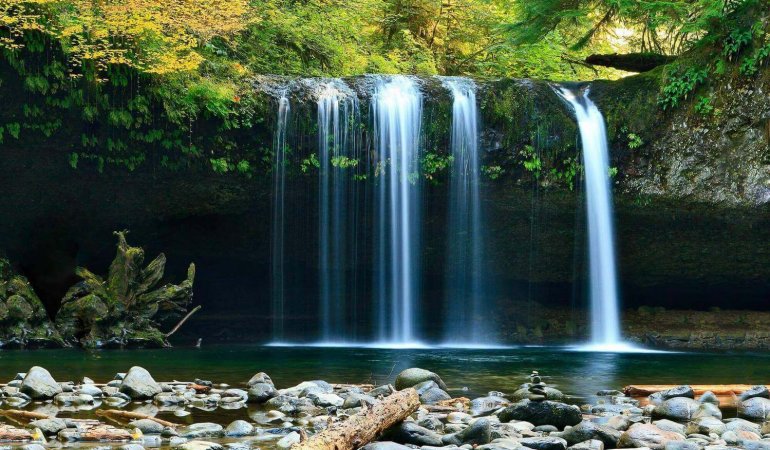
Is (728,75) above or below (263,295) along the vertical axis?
above

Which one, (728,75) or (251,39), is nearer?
(728,75)

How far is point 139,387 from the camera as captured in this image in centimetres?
787

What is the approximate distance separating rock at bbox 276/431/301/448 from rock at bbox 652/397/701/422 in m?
3.01

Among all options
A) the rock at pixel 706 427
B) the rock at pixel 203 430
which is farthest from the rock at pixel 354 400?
the rock at pixel 706 427

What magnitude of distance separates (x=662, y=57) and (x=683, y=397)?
38.9 feet

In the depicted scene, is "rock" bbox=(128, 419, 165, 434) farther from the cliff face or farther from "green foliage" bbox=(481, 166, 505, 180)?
Answer: "green foliage" bbox=(481, 166, 505, 180)

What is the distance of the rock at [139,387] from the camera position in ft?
25.7

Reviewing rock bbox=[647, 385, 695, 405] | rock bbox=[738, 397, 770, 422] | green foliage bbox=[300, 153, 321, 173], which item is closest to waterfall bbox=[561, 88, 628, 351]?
green foliage bbox=[300, 153, 321, 173]

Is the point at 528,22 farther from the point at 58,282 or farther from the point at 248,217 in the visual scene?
the point at 58,282

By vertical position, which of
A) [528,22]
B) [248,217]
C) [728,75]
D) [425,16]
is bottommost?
[248,217]

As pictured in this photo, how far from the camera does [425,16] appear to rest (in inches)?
937

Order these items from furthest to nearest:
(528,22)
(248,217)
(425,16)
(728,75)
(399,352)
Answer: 1. (425,16)
2. (528,22)
3. (248,217)
4. (728,75)
5. (399,352)

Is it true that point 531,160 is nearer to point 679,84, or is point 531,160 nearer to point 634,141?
point 634,141

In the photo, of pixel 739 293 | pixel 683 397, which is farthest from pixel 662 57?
pixel 683 397
